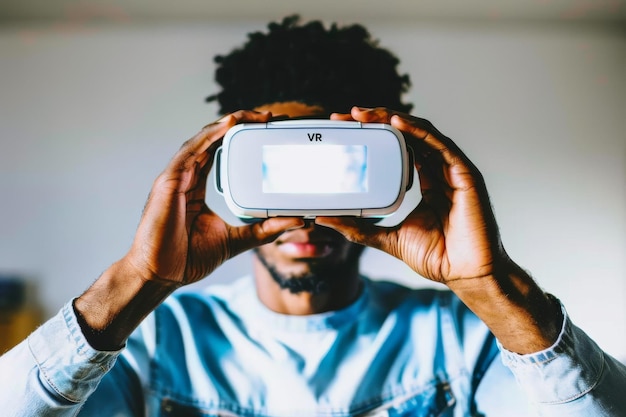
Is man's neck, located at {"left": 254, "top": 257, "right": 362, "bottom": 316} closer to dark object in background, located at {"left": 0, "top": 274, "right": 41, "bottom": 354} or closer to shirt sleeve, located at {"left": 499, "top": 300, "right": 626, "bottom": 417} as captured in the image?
shirt sleeve, located at {"left": 499, "top": 300, "right": 626, "bottom": 417}

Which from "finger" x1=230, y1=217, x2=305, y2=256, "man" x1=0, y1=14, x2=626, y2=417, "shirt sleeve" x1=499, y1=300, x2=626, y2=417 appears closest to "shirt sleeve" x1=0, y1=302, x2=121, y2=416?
"man" x1=0, y1=14, x2=626, y2=417

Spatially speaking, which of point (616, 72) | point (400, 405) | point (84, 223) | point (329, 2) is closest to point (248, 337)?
point (400, 405)

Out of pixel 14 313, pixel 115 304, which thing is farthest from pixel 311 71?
pixel 14 313

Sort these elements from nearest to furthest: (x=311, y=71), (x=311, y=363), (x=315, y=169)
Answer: (x=315, y=169)
(x=311, y=363)
(x=311, y=71)

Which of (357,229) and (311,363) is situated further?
(311,363)

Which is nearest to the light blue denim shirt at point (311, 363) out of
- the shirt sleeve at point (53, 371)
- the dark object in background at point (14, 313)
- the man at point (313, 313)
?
the man at point (313, 313)

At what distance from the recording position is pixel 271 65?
1.13 m

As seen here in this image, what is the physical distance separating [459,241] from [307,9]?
40.1 inches

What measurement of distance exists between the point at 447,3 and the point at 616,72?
2.14ft

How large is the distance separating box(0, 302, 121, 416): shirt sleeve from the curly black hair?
1.99 feet

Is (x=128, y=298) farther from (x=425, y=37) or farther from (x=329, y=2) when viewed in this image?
(x=425, y=37)

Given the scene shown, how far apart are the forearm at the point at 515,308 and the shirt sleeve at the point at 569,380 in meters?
0.01

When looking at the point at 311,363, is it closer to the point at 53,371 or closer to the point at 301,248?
the point at 301,248

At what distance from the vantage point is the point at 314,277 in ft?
3.22
